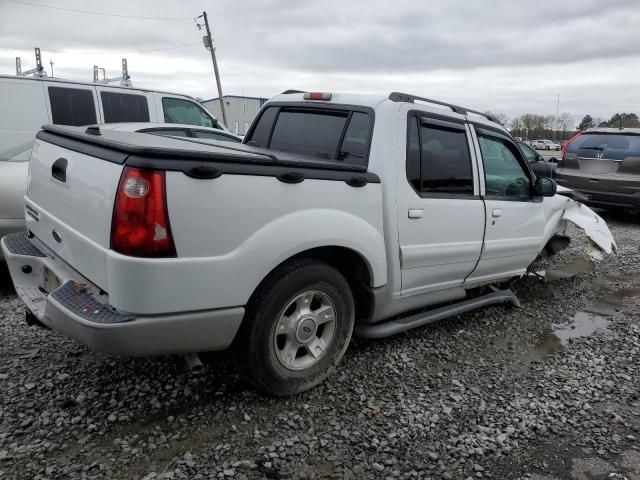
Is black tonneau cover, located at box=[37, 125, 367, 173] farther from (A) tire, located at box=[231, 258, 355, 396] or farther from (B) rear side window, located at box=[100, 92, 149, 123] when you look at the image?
(B) rear side window, located at box=[100, 92, 149, 123]

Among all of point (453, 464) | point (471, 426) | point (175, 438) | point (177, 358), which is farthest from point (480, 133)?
point (175, 438)

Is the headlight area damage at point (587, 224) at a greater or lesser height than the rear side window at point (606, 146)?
lesser

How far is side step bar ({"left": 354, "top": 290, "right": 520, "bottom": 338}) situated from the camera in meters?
3.42

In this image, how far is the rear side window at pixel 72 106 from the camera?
7562mm

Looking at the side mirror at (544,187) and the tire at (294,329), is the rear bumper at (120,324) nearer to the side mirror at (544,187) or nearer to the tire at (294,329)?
the tire at (294,329)

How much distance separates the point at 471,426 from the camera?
284 cm

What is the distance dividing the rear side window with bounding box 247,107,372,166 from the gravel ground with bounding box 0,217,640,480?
1462 mm

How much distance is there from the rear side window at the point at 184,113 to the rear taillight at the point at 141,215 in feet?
22.6

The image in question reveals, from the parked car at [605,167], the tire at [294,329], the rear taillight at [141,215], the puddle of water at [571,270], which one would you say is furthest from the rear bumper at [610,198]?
the rear taillight at [141,215]

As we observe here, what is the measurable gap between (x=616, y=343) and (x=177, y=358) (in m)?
3.52

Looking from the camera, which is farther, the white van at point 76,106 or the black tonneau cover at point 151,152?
the white van at point 76,106

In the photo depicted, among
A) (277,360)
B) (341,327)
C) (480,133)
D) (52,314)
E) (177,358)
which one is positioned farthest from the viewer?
(480,133)

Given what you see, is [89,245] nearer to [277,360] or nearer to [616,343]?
[277,360]

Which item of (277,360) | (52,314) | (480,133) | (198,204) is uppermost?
(480,133)
